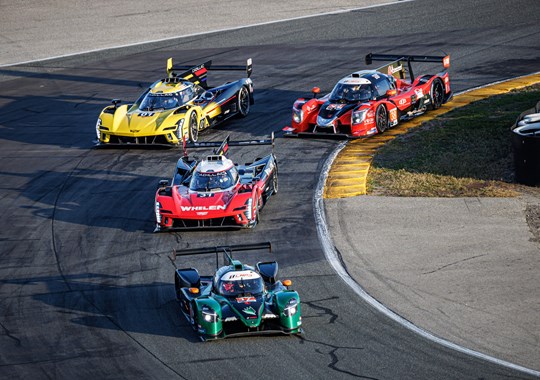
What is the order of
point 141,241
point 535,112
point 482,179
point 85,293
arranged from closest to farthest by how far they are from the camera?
point 85,293 → point 141,241 → point 482,179 → point 535,112

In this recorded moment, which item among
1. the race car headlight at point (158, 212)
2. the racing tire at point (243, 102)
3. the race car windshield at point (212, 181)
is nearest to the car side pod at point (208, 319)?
the race car headlight at point (158, 212)

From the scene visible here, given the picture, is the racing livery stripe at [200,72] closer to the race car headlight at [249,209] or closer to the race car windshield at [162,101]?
the race car windshield at [162,101]

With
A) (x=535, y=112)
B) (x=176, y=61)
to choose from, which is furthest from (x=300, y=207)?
(x=176, y=61)

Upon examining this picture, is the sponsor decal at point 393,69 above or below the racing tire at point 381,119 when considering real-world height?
above

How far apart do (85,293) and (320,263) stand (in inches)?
217

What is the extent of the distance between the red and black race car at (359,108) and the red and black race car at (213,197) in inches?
263

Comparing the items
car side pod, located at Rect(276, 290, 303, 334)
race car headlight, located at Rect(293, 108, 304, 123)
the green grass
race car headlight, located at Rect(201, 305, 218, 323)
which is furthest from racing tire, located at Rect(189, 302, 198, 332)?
race car headlight, located at Rect(293, 108, 304, 123)

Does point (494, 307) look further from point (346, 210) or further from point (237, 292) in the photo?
point (346, 210)

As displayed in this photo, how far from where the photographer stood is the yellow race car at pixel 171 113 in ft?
110

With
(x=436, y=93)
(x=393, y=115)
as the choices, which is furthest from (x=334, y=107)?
(x=436, y=93)

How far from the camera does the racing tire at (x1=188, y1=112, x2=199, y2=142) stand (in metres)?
34.1

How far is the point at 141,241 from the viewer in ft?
83.8

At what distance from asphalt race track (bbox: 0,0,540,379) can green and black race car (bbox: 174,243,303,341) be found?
0.98ft

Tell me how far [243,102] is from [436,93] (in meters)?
7.22
